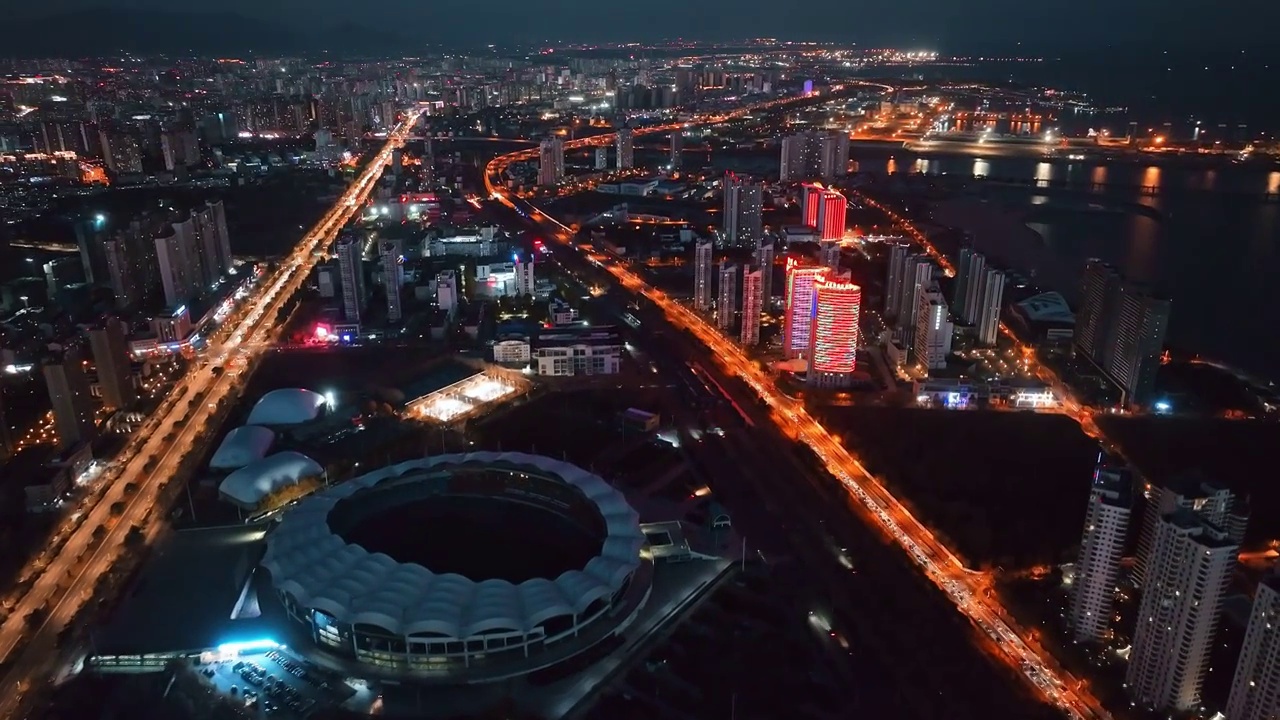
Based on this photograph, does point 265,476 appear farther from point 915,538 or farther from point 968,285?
point 968,285

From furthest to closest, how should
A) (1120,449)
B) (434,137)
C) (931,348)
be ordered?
(434,137), (931,348), (1120,449)

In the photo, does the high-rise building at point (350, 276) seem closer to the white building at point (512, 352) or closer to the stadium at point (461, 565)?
the white building at point (512, 352)

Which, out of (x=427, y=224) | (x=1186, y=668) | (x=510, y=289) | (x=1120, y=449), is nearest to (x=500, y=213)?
(x=427, y=224)

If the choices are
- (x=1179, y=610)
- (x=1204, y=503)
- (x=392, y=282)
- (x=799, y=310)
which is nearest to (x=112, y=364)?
(x=392, y=282)

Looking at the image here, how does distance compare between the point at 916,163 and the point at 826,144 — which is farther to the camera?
the point at 916,163

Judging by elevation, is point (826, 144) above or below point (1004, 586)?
above

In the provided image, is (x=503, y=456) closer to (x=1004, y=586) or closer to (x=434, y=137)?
(x=1004, y=586)

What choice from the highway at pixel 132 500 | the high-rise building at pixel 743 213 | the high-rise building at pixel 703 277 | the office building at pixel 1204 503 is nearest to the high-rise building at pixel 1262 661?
the office building at pixel 1204 503
